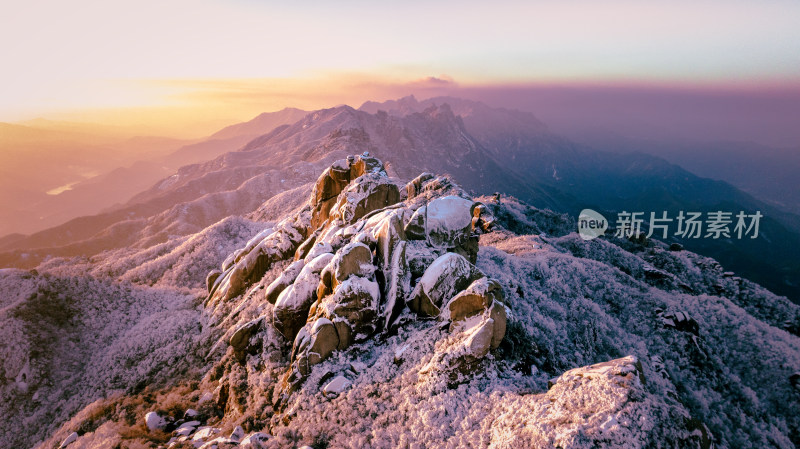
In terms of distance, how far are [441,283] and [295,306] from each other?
10389 millimetres

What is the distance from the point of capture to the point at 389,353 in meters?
18.3

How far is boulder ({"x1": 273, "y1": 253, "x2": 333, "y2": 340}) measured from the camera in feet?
69.9

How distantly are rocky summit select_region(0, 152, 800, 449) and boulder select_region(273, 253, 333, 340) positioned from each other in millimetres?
100

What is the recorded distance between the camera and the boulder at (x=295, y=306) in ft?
69.9

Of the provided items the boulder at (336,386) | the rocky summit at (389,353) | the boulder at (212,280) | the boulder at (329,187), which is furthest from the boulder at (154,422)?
the boulder at (329,187)

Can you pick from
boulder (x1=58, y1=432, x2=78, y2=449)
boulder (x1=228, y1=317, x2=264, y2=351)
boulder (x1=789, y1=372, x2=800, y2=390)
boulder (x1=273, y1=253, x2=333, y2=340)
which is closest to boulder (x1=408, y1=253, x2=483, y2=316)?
boulder (x1=273, y1=253, x2=333, y2=340)

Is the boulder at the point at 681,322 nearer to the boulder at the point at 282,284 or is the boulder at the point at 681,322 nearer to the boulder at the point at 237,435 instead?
the boulder at the point at 282,284

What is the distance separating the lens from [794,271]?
187250 millimetres

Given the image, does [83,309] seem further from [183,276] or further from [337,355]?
[337,355]

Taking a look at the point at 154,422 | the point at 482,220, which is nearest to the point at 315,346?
the point at 154,422

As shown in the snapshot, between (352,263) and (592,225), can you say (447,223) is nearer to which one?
(352,263)

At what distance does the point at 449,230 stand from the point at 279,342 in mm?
15116

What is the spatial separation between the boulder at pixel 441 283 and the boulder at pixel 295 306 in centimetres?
778

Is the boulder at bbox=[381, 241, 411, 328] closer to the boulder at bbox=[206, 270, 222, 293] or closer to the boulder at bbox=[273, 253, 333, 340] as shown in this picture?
the boulder at bbox=[273, 253, 333, 340]
